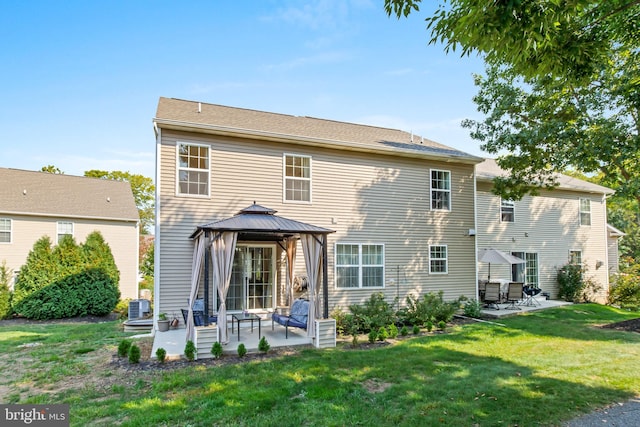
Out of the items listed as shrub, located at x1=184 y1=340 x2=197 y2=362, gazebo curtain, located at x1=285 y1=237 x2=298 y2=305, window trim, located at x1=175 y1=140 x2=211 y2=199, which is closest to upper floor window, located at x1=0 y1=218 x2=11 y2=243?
window trim, located at x1=175 y1=140 x2=211 y2=199

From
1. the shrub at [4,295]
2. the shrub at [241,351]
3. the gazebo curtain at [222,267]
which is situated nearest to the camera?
the shrub at [241,351]

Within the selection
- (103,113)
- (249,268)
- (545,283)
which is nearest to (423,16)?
(249,268)

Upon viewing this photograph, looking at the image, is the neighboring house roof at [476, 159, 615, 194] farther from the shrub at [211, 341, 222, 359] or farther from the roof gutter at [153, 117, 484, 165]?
the shrub at [211, 341, 222, 359]

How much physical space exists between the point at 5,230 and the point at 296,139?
14.6 m

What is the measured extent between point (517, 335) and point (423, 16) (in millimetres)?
8070

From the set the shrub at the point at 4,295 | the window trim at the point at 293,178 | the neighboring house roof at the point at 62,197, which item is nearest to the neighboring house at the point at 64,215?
the neighboring house roof at the point at 62,197

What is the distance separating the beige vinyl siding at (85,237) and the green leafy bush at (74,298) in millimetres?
2030

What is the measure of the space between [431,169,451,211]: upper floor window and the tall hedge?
14.4 m

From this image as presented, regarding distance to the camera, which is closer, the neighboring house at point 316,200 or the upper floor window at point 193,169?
the neighboring house at point 316,200

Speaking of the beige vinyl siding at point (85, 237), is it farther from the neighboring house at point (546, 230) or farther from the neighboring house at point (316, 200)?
the neighboring house at point (546, 230)

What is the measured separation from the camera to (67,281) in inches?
616

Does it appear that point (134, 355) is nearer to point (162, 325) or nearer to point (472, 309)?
point (162, 325)

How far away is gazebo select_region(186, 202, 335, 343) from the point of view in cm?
763

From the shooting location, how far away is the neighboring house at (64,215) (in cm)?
1627
